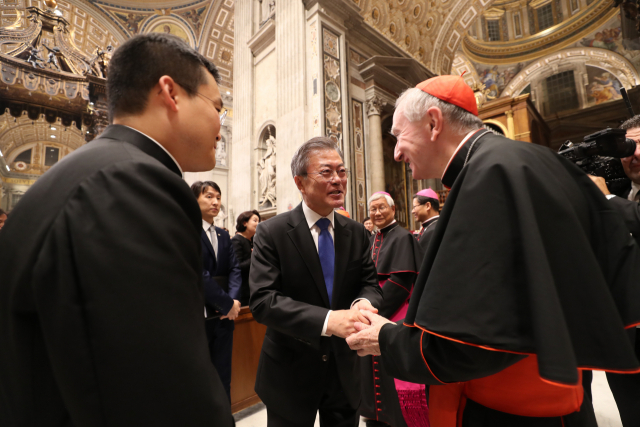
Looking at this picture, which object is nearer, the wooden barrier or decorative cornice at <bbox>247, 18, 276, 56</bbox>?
the wooden barrier

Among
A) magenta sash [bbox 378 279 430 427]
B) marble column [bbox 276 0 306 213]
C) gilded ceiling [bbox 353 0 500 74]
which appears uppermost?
gilded ceiling [bbox 353 0 500 74]

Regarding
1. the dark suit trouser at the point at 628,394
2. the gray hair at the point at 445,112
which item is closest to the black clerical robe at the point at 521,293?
the gray hair at the point at 445,112

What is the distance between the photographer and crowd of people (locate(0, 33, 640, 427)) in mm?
733

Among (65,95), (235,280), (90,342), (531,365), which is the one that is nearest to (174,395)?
(90,342)

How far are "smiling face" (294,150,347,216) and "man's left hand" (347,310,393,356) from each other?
31.0 inches

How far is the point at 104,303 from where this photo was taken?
2.37 ft

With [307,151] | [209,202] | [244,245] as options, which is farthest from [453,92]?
[244,245]

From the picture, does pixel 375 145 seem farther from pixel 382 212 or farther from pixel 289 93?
pixel 382 212

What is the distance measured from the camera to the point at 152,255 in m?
0.76

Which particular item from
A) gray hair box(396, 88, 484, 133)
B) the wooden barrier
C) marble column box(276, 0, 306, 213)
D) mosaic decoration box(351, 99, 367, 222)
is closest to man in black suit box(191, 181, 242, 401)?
the wooden barrier

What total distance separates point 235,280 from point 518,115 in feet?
40.9

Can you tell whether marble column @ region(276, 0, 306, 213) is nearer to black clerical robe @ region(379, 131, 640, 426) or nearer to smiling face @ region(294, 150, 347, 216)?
smiling face @ region(294, 150, 347, 216)

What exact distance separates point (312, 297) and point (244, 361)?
246 centimetres

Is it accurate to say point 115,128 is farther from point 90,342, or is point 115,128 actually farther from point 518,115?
point 518,115
